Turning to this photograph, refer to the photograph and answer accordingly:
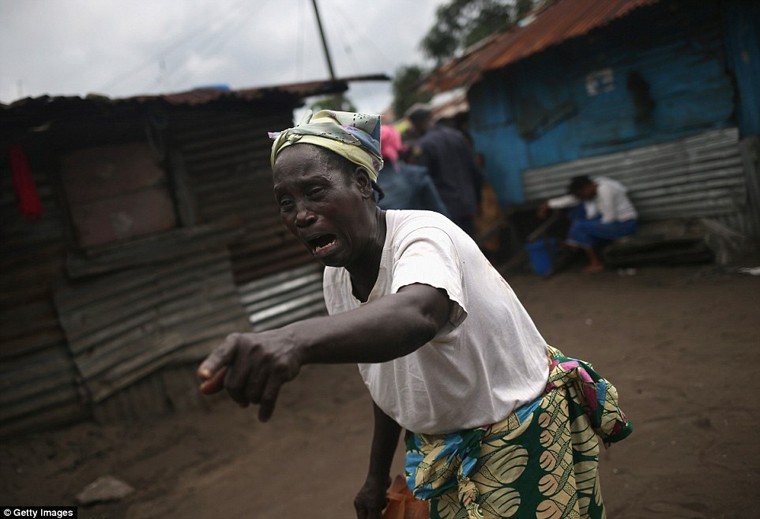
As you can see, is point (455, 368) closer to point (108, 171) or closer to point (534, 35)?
point (108, 171)

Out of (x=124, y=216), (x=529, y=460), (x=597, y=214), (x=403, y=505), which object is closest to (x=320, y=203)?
(x=529, y=460)

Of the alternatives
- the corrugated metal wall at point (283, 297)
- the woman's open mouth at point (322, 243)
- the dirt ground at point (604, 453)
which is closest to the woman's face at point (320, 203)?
the woman's open mouth at point (322, 243)

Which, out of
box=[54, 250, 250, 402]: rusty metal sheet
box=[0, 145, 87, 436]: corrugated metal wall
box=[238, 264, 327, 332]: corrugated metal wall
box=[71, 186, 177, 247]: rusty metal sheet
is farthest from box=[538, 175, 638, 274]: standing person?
box=[0, 145, 87, 436]: corrugated metal wall

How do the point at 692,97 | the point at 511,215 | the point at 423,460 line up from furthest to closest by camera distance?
the point at 511,215 → the point at 692,97 → the point at 423,460

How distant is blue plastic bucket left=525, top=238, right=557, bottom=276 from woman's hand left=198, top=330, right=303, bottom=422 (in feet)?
26.9

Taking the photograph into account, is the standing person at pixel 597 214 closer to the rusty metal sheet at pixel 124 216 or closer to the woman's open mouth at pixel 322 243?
the rusty metal sheet at pixel 124 216

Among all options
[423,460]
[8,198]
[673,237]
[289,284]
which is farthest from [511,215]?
[423,460]

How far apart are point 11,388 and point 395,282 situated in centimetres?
569

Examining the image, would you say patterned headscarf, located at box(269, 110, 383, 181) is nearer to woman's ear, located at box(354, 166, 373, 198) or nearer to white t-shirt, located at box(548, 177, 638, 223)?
woman's ear, located at box(354, 166, 373, 198)

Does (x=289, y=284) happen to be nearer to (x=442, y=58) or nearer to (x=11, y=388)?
(x=11, y=388)

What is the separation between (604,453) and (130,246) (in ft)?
16.1

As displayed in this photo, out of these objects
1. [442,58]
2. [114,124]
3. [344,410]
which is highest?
[442,58]

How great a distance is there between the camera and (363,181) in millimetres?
1579

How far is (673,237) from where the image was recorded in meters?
7.36
